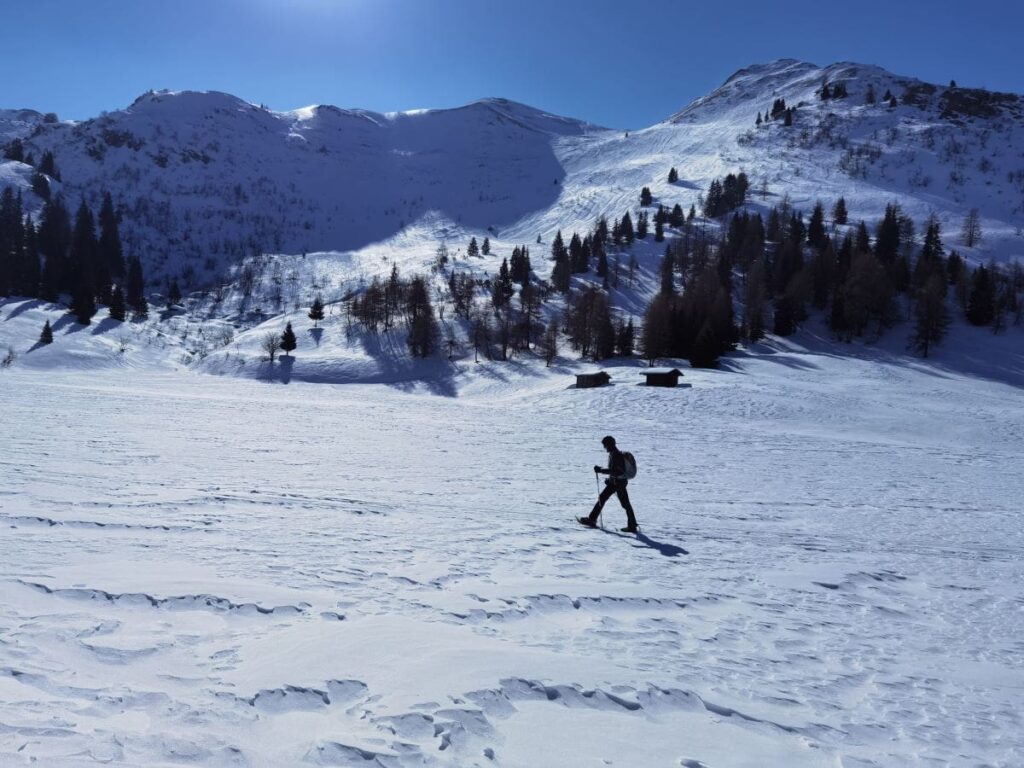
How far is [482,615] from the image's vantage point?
6695 mm

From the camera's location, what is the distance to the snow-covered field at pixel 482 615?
4344 mm

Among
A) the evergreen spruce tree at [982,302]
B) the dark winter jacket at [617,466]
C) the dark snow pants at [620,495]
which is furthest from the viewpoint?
the evergreen spruce tree at [982,302]

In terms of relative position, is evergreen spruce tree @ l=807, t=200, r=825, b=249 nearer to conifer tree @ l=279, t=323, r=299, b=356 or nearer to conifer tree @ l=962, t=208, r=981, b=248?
conifer tree @ l=962, t=208, r=981, b=248

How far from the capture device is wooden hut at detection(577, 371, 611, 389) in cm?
4534

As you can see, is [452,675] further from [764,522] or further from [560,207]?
[560,207]

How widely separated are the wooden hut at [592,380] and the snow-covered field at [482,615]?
89.8ft

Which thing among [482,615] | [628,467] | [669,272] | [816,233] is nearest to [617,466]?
[628,467]

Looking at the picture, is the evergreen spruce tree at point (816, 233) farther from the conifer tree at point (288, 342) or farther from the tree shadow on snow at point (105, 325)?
the tree shadow on snow at point (105, 325)

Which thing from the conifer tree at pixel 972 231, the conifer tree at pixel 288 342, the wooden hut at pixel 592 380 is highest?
the conifer tree at pixel 972 231

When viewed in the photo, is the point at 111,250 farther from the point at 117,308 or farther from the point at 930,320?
the point at 930,320

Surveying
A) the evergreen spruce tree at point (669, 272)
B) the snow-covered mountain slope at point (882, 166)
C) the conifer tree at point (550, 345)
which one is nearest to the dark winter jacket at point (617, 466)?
the conifer tree at point (550, 345)

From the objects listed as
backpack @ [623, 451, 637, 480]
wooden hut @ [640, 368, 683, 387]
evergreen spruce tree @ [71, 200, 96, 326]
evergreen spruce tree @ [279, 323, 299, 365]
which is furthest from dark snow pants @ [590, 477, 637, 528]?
evergreen spruce tree @ [71, 200, 96, 326]

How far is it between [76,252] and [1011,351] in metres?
146

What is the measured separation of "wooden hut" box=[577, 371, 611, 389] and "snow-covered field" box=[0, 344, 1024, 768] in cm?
2738
